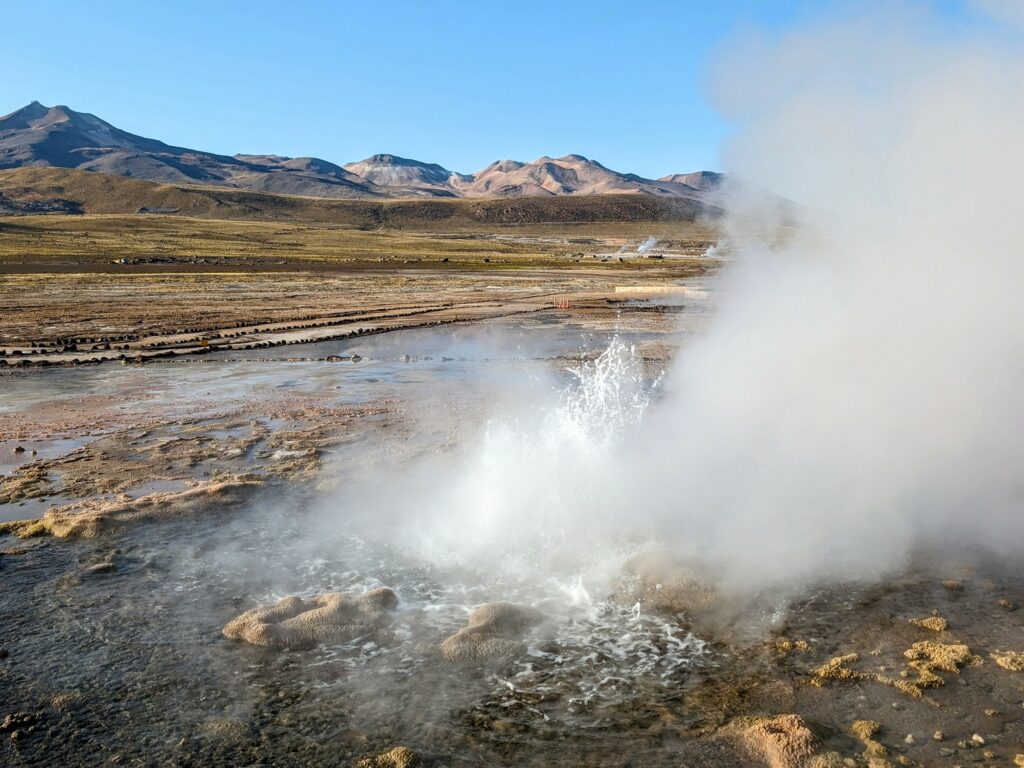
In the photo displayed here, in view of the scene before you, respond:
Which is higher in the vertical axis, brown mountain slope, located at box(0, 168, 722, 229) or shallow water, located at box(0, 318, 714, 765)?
brown mountain slope, located at box(0, 168, 722, 229)

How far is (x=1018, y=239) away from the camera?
7828 mm

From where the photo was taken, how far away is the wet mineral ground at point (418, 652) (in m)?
5.66

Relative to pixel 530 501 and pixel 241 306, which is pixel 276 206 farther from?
Answer: pixel 530 501

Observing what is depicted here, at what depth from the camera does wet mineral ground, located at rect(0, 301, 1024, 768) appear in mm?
5660

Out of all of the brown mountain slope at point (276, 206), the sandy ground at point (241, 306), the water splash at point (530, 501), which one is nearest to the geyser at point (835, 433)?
the water splash at point (530, 501)

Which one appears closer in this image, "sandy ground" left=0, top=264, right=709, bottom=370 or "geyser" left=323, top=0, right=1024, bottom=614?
"geyser" left=323, top=0, right=1024, bottom=614

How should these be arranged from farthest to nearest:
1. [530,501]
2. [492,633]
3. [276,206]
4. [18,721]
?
1. [276,206]
2. [530,501]
3. [492,633]
4. [18,721]

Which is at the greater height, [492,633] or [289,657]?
[492,633]

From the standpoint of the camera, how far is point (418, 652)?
7.08 metres

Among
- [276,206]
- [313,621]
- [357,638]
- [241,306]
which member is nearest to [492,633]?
[357,638]

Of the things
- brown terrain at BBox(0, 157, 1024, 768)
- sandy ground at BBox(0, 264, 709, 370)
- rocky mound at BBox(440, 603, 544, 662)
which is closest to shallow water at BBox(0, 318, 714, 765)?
brown terrain at BBox(0, 157, 1024, 768)

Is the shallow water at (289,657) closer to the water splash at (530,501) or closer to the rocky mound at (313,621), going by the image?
the rocky mound at (313,621)

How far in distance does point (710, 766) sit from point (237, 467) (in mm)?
9732

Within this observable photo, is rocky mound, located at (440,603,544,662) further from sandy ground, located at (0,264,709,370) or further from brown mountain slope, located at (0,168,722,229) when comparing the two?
brown mountain slope, located at (0,168,722,229)
